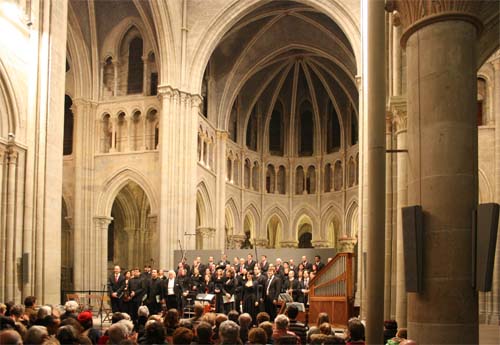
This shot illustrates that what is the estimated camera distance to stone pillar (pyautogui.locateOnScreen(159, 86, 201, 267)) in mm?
24594

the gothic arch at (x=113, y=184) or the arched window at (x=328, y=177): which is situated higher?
the arched window at (x=328, y=177)

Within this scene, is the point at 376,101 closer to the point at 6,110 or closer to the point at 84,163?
the point at 6,110

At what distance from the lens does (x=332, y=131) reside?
3803 centimetres

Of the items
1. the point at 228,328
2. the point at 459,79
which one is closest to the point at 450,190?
the point at 459,79

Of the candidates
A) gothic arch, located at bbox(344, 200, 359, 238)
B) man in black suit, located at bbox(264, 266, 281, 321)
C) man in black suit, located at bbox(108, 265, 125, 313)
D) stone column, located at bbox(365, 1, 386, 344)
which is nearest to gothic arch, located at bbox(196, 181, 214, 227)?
gothic arch, located at bbox(344, 200, 359, 238)

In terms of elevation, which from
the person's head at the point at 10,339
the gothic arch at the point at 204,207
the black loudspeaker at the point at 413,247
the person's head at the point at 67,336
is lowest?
the person's head at the point at 67,336

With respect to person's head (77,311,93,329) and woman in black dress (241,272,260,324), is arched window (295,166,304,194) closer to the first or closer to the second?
woman in black dress (241,272,260,324)

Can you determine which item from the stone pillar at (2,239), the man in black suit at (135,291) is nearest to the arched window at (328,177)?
the man in black suit at (135,291)

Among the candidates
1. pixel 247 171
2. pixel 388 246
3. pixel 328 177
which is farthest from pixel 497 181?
pixel 247 171

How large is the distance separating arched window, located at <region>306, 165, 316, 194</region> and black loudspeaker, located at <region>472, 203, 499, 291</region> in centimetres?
3140

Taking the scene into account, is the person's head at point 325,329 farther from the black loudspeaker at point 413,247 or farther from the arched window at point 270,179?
the arched window at point 270,179

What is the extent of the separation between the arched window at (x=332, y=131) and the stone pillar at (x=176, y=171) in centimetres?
1361

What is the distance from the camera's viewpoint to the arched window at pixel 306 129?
38406 millimetres

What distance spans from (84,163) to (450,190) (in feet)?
71.6
